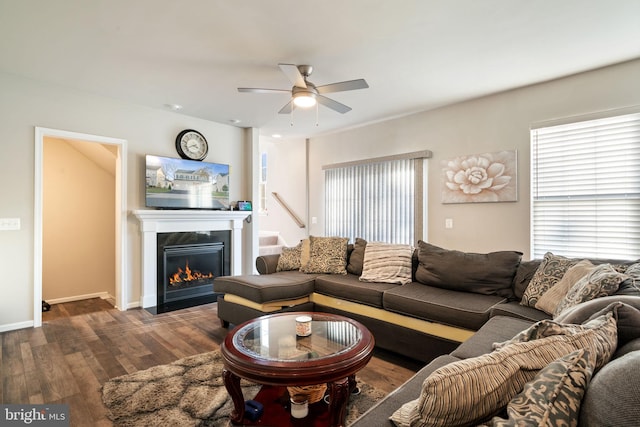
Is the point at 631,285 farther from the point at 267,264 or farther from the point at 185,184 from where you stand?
the point at 185,184

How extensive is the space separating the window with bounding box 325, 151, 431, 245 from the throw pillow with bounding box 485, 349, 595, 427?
12.3 feet

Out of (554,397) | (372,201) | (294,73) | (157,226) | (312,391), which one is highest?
(294,73)

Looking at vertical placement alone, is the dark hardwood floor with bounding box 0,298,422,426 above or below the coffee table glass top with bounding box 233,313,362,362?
below

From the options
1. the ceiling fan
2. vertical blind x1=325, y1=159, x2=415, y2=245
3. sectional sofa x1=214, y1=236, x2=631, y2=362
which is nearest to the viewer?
sectional sofa x1=214, y1=236, x2=631, y2=362

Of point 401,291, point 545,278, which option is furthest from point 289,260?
point 545,278

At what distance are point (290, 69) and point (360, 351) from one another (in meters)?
2.17

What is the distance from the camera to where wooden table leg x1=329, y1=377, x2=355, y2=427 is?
1.54m

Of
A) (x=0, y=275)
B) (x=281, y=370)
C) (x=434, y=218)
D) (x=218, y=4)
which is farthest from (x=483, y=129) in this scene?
Answer: (x=0, y=275)

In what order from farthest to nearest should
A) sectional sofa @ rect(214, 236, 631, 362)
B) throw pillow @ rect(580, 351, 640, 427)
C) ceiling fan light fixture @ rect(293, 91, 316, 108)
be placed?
ceiling fan light fixture @ rect(293, 91, 316, 108), sectional sofa @ rect(214, 236, 631, 362), throw pillow @ rect(580, 351, 640, 427)

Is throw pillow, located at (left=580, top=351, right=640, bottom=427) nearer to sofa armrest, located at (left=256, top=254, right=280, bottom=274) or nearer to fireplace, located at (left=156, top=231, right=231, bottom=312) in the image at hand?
sofa armrest, located at (left=256, top=254, right=280, bottom=274)

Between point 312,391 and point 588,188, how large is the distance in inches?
134

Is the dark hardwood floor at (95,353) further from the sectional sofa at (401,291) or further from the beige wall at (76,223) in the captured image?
the beige wall at (76,223)

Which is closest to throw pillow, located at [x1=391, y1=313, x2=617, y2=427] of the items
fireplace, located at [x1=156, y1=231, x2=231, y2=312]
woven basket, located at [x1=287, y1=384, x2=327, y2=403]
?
woven basket, located at [x1=287, y1=384, x2=327, y2=403]

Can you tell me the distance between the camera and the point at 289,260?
3.80 meters
